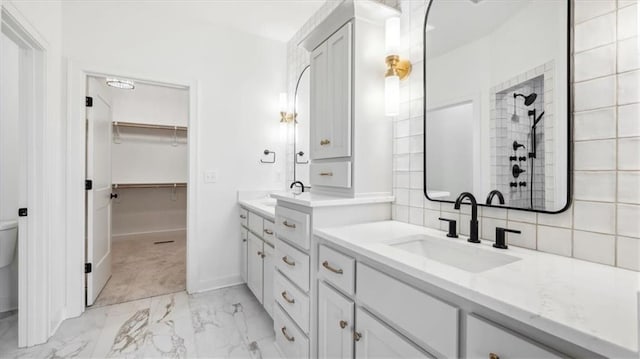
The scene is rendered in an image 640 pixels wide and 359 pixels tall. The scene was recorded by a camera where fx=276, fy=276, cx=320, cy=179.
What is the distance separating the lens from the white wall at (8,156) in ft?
7.20

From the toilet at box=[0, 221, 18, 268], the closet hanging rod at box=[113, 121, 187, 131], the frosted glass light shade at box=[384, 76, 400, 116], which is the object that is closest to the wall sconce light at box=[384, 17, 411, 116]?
the frosted glass light shade at box=[384, 76, 400, 116]

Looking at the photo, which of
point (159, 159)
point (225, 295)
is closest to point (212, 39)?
point (225, 295)

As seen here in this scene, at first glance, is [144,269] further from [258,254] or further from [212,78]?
[212,78]

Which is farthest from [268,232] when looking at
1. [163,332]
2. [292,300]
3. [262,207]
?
[163,332]

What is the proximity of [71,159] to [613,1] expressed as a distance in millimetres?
3156

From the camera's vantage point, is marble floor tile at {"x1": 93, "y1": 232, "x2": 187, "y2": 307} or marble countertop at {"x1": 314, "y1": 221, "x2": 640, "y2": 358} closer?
marble countertop at {"x1": 314, "y1": 221, "x2": 640, "y2": 358}

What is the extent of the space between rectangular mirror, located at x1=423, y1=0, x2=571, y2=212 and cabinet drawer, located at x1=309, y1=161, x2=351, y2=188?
431 millimetres

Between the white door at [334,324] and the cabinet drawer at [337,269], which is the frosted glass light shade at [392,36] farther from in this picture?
the white door at [334,324]

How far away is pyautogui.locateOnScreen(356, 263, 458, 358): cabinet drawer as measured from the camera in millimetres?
732

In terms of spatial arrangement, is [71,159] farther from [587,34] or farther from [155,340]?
[587,34]

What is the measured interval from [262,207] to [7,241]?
6.12 ft

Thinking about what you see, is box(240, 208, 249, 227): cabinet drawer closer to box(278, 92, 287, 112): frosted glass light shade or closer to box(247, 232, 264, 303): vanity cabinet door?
box(247, 232, 264, 303): vanity cabinet door

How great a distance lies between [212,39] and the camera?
2.70 meters

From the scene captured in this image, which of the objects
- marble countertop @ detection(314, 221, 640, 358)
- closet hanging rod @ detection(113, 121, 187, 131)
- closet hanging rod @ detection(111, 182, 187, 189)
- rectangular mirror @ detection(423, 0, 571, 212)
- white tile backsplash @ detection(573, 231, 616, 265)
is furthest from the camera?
closet hanging rod @ detection(111, 182, 187, 189)
